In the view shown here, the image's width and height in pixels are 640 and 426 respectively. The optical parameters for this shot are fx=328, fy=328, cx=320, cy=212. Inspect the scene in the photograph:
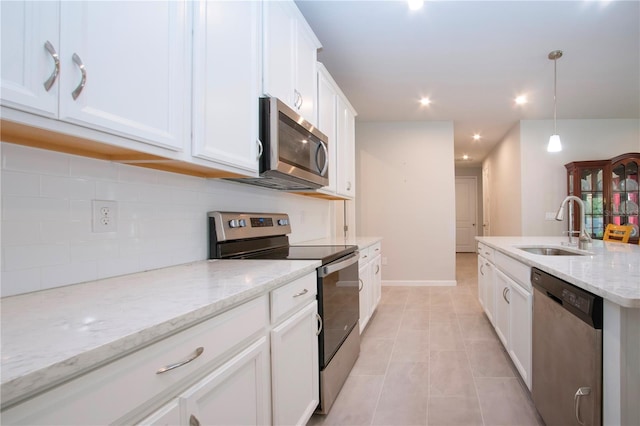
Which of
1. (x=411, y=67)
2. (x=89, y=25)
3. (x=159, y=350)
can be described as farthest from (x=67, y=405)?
(x=411, y=67)

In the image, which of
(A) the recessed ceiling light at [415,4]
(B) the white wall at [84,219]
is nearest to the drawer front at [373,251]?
(B) the white wall at [84,219]

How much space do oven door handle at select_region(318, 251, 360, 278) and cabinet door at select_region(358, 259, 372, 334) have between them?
57 cm

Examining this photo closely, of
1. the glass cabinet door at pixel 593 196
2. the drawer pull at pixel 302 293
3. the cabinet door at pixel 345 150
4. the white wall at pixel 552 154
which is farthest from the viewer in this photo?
the white wall at pixel 552 154

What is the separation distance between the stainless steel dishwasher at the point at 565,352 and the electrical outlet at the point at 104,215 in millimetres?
1655

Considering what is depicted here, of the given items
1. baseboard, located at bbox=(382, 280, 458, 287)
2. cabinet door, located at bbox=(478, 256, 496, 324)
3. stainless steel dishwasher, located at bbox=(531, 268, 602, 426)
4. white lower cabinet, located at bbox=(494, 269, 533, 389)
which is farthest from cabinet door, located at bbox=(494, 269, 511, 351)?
baseboard, located at bbox=(382, 280, 458, 287)

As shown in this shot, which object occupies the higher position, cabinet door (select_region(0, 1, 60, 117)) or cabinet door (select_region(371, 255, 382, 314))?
cabinet door (select_region(0, 1, 60, 117))

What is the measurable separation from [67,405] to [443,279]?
5.00m

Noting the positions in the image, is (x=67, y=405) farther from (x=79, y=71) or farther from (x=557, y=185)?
(x=557, y=185)

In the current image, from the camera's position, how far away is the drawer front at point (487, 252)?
9.02ft

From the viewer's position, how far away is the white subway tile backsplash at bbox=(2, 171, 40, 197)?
88 cm

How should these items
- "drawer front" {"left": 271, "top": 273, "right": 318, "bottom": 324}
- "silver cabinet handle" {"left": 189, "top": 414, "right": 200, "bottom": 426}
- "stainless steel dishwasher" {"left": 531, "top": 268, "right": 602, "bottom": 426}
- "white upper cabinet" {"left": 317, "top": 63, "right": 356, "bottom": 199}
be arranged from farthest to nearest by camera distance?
"white upper cabinet" {"left": 317, "top": 63, "right": 356, "bottom": 199} < "drawer front" {"left": 271, "top": 273, "right": 318, "bottom": 324} < "stainless steel dishwasher" {"left": 531, "top": 268, "right": 602, "bottom": 426} < "silver cabinet handle" {"left": 189, "top": 414, "right": 200, "bottom": 426}

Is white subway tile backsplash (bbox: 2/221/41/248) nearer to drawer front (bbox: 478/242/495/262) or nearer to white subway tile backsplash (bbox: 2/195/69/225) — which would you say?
white subway tile backsplash (bbox: 2/195/69/225)

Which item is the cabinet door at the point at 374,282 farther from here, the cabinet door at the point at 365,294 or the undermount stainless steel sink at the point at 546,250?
the undermount stainless steel sink at the point at 546,250

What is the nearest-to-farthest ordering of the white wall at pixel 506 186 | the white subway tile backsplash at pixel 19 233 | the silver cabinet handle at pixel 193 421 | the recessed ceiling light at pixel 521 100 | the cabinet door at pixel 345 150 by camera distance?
the silver cabinet handle at pixel 193 421 < the white subway tile backsplash at pixel 19 233 < the cabinet door at pixel 345 150 < the recessed ceiling light at pixel 521 100 < the white wall at pixel 506 186
